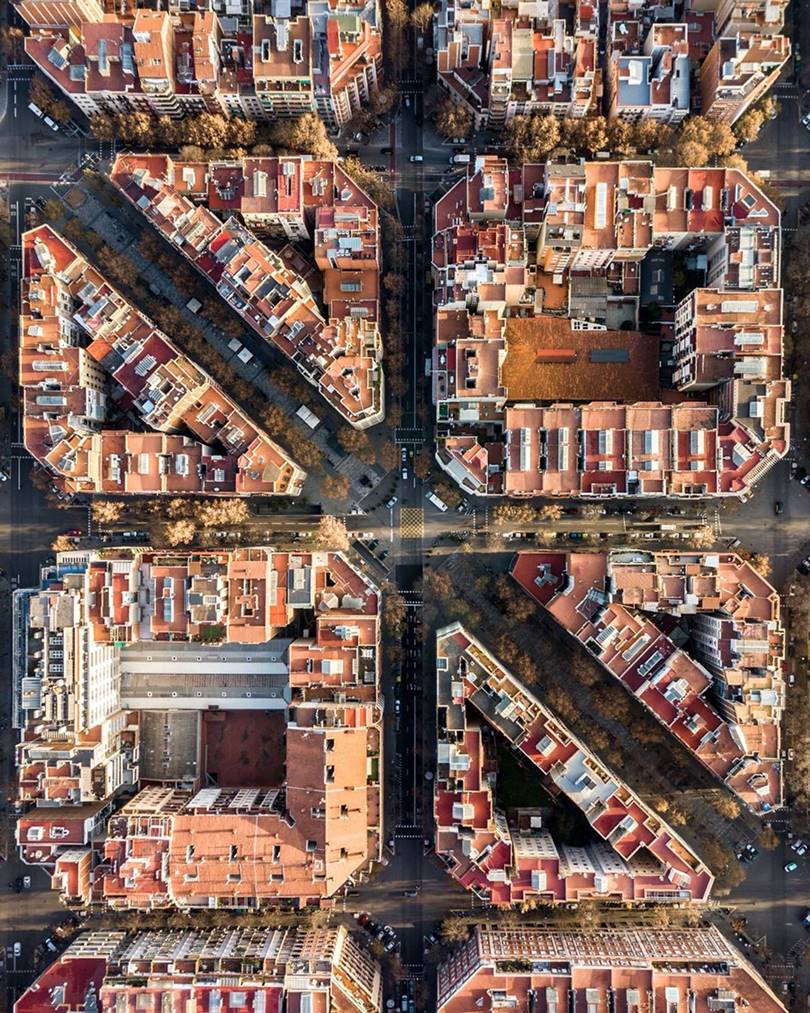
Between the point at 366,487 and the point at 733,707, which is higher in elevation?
the point at 366,487

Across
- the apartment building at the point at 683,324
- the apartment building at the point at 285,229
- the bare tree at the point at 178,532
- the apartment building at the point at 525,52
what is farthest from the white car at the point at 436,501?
the apartment building at the point at 525,52

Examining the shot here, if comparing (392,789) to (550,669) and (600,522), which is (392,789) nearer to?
(550,669)

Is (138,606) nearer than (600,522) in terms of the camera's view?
Yes

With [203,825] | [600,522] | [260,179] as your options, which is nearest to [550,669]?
[600,522]

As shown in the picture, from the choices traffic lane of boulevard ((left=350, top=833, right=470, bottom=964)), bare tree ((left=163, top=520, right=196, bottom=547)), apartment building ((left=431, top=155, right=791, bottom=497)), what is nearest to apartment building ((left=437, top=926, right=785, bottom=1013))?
traffic lane of boulevard ((left=350, top=833, right=470, bottom=964))

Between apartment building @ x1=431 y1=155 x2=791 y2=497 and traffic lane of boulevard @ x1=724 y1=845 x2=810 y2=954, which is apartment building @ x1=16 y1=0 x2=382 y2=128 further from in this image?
traffic lane of boulevard @ x1=724 y1=845 x2=810 y2=954

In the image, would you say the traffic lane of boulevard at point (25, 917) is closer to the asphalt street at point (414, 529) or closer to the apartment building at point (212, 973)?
the asphalt street at point (414, 529)

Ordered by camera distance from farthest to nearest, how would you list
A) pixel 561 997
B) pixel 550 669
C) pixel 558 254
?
pixel 550 669 → pixel 558 254 → pixel 561 997
